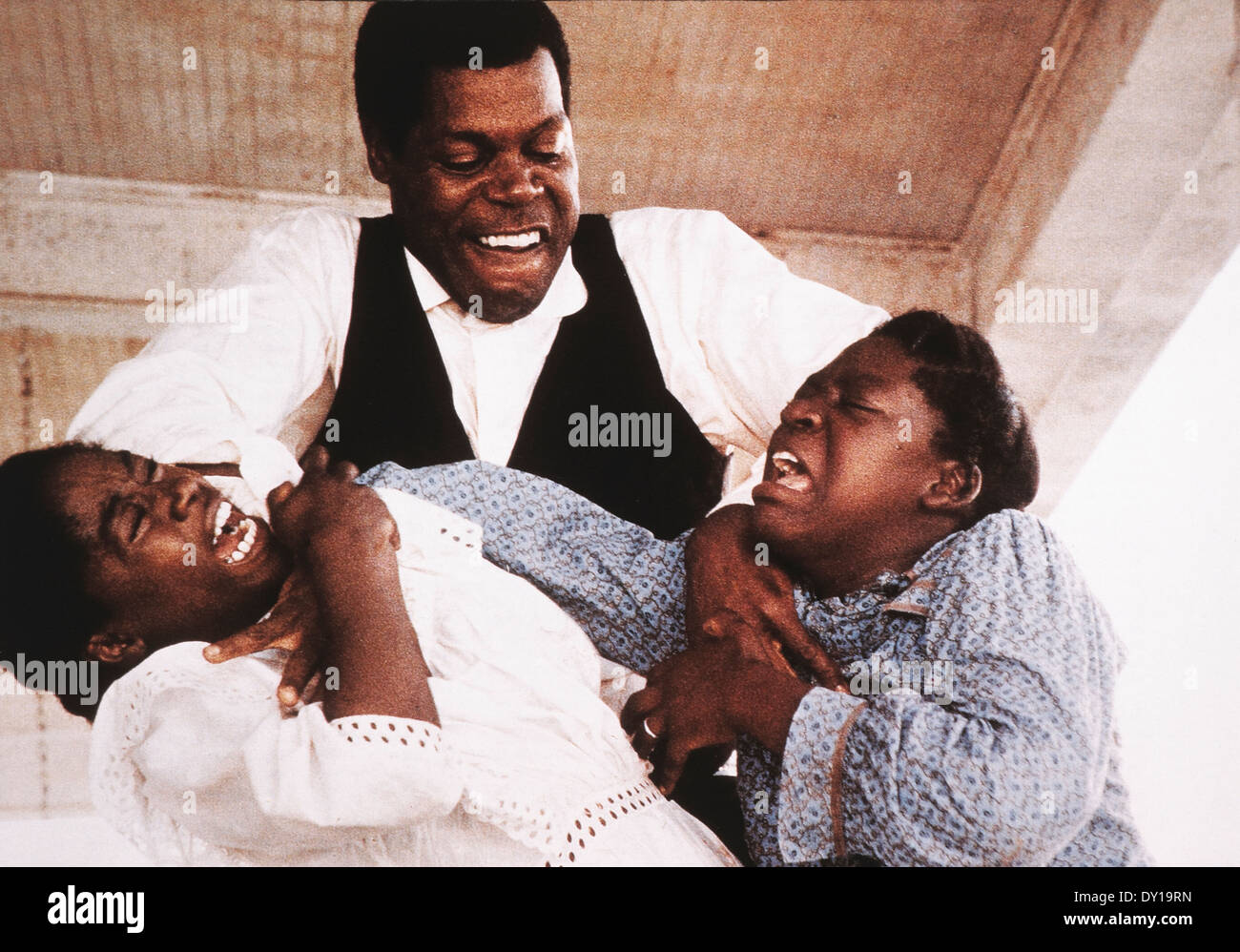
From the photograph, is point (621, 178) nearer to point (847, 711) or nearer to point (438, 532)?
point (438, 532)

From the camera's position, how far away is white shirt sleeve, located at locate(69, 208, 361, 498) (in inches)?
77.9

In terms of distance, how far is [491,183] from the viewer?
7.21 ft

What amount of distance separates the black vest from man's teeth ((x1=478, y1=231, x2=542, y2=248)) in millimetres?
90

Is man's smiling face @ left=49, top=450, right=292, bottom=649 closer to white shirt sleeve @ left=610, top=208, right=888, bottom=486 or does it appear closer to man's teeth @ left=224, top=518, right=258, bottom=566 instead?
man's teeth @ left=224, top=518, right=258, bottom=566

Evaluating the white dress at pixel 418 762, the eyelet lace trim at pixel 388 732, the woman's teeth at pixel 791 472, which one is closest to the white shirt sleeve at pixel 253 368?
the white dress at pixel 418 762

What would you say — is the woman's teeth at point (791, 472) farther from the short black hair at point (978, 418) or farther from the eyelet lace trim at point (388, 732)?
the eyelet lace trim at point (388, 732)

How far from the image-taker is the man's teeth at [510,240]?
2.22m

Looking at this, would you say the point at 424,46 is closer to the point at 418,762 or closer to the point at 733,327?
the point at 733,327

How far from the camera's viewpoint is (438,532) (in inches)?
76.7

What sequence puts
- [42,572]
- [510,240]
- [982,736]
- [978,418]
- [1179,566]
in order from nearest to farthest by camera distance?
[982,736] < [42,572] < [978,418] < [510,240] < [1179,566]

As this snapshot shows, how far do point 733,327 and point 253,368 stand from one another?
774 mm

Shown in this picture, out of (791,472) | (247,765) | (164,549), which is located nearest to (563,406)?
(791,472)

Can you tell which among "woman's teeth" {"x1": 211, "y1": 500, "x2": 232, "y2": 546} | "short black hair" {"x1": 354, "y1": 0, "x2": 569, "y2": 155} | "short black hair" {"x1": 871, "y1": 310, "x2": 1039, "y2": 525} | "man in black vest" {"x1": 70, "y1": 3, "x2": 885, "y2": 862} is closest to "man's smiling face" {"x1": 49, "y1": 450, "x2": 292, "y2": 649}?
"woman's teeth" {"x1": 211, "y1": 500, "x2": 232, "y2": 546}
